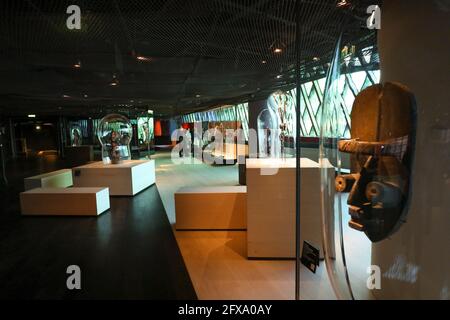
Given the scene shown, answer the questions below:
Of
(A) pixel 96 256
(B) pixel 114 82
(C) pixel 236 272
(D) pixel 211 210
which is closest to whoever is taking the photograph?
(C) pixel 236 272

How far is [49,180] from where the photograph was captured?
23.6ft

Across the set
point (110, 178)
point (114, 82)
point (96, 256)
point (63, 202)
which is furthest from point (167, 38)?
point (110, 178)

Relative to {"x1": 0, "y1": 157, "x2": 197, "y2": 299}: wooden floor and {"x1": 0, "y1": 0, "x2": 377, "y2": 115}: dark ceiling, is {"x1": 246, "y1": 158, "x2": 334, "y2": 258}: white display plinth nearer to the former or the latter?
{"x1": 0, "y1": 157, "x2": 197, "y2": 299}: wooden floor

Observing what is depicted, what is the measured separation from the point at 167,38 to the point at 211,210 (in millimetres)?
2574

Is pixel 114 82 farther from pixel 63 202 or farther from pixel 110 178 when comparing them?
pixel 63 202

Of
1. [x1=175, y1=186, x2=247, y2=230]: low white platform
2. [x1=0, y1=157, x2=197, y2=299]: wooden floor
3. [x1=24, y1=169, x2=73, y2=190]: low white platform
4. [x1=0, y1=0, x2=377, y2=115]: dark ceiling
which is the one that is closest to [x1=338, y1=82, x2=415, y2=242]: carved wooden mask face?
[x1=0, y1=0, x2=377, y2=115]: dark ceiling

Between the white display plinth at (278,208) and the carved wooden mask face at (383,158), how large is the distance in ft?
6.91

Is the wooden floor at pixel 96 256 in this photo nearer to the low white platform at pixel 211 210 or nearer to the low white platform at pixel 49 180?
the low white platform at pixel 211 210

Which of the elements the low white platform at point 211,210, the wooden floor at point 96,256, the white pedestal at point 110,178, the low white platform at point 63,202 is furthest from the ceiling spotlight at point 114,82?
the low white platform at point 211,210

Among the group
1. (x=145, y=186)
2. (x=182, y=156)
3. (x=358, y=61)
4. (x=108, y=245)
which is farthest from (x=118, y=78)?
(x=182, y=156)

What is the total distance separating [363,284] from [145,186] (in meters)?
6.77

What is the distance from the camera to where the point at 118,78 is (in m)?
7.12

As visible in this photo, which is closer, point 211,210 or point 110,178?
point 211,210

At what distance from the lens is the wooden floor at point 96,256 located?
9.15 ft
